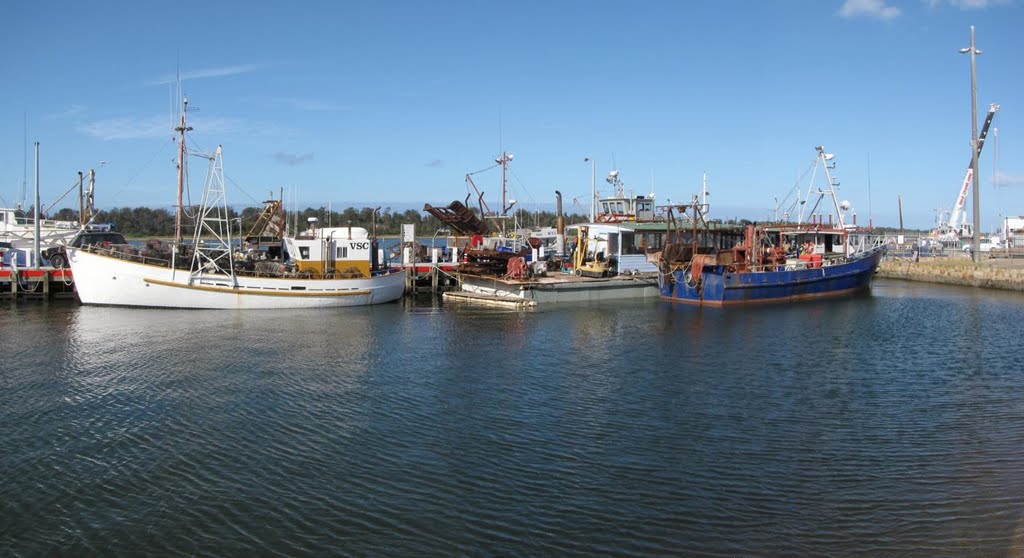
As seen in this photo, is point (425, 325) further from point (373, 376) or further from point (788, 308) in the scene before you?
point (788, 308)

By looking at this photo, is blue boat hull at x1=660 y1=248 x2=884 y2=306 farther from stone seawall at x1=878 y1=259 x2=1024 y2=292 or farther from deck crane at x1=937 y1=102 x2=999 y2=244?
deck crane at x1=937 y1=102 x2=999 y2=244

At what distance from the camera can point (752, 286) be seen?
115 ft

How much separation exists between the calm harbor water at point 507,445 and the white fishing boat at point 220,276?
6.26 m

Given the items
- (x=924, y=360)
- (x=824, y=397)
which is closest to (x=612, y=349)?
(x=824, y=397)

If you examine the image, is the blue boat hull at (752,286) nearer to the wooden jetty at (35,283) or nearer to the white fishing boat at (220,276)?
the white fishing boat at (220,276)

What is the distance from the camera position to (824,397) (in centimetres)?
1606

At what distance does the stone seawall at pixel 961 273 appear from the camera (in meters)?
41.2

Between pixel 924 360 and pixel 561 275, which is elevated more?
pixel 561 275

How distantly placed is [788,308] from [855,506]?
2479 centimetres

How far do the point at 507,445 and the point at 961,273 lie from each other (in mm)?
42493

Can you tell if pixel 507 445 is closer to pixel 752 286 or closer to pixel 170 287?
pixel 170 287

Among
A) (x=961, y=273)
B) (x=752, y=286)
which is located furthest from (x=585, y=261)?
(x=961, y=273)

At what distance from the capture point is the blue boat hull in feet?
113

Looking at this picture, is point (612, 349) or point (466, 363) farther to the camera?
point (612, 349)
